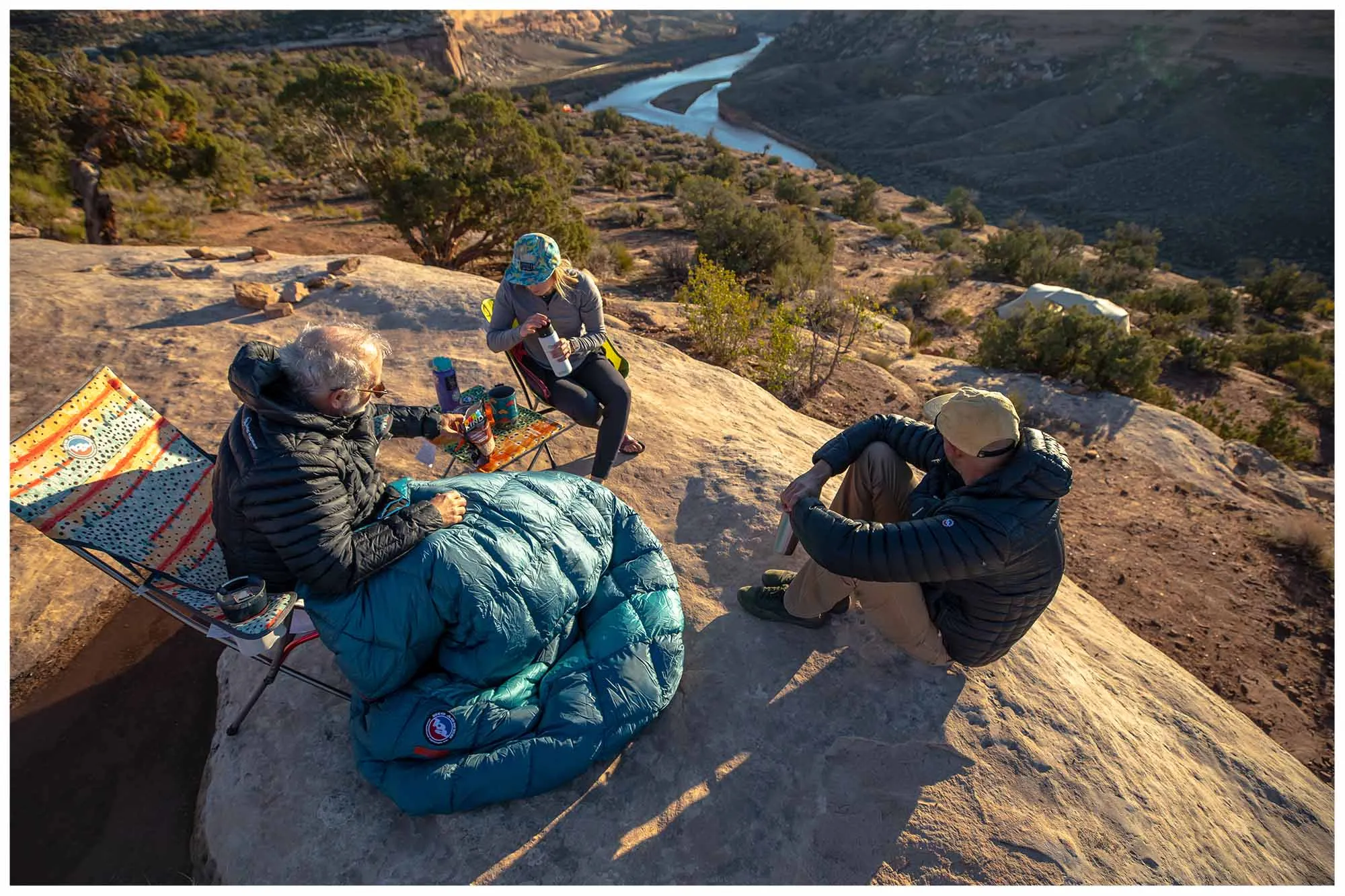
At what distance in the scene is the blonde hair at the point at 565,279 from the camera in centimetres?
365

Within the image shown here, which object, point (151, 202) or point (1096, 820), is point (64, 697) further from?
point (151, 202)

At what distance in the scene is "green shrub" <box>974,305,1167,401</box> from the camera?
8.26 m

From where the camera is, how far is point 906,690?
264 cm

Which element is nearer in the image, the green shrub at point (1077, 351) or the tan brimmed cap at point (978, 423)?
the tan brimmed cap at point (978, 423)

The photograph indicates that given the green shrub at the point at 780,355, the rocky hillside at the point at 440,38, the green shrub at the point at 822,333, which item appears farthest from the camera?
the rocky hillside at the point at 440,38

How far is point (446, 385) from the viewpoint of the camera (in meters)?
3.42

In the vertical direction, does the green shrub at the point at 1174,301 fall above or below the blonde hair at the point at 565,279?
below

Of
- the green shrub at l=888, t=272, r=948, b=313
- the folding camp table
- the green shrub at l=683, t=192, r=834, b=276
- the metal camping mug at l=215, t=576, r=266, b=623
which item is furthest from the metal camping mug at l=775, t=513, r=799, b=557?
the green shrub at l=888, t=272, r=948, b=313

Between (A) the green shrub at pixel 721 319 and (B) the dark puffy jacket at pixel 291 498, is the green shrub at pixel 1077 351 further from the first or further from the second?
(B) the dark puffy jacket at pixel 291 498

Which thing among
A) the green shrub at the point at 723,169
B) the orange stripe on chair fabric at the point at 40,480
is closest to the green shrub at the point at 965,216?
the green shrub at the point at 723,169

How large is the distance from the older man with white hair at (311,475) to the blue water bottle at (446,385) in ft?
3.63

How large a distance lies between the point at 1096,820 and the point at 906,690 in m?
0.78

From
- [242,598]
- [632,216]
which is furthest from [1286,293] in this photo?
[242,598]

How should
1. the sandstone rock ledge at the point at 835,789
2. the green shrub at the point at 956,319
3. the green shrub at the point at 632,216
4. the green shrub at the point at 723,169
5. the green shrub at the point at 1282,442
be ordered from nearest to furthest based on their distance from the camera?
the sandstone rock ledge at the point at 835,789, the green shrub at the point at 1282,442, the green shrub at the point at 956,319, the green shrub at the point at 632,216, the green shrub at the point at 723,169
